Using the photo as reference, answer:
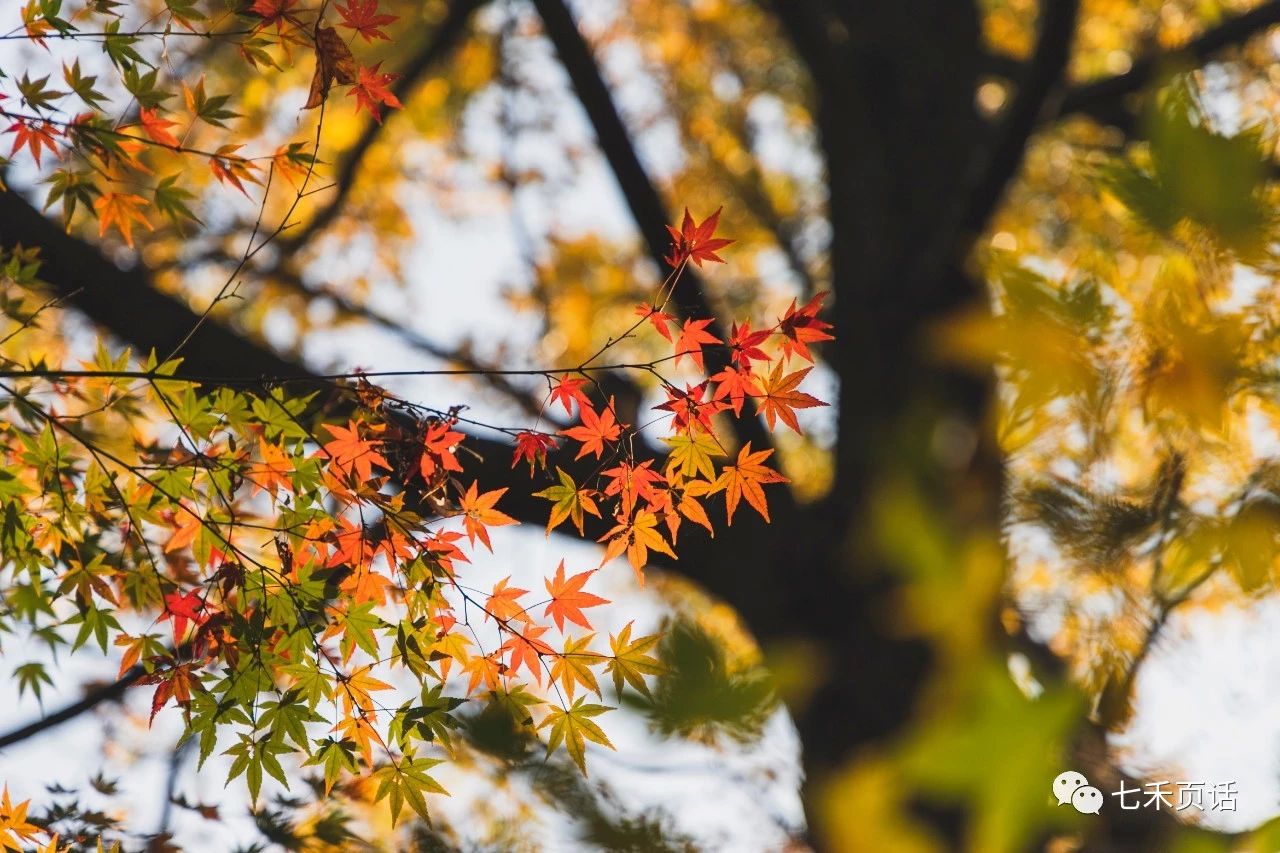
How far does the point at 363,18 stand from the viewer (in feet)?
4.92

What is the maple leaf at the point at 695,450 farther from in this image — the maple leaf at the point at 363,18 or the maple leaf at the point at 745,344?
the maple leaf at the point at 363,18

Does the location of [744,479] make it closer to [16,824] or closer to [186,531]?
[186,531]

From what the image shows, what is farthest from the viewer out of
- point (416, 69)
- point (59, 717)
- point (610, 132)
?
point (416, 69)

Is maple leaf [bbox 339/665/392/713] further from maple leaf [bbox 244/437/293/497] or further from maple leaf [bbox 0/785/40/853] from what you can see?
maple leaf [bbox 0/785/40/853]

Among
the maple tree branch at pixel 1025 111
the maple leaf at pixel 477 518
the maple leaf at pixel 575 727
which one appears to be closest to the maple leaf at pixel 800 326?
the maple leaf at pixel 477 518

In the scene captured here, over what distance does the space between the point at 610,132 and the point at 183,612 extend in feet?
5.42

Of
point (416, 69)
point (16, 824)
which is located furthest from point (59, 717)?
point (416, 69)

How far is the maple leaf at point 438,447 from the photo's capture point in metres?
1.51

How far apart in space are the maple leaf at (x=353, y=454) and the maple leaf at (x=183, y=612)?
0.97ft

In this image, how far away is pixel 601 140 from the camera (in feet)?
8.28

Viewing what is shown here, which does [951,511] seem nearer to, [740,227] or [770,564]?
[770,564]

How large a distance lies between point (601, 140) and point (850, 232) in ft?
4.14

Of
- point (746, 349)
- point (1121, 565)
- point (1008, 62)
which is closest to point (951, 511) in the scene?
point (1121, 565)

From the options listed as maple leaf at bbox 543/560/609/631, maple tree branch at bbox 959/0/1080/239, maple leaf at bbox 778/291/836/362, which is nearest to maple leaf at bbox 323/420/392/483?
maple leaf at bbox 543/560/609/631
